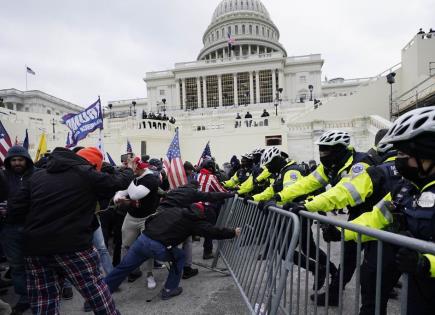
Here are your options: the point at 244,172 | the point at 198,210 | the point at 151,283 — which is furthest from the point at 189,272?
the point at 244,172

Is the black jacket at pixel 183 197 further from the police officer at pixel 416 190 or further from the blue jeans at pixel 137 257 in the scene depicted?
the police officer at pixel 416 190

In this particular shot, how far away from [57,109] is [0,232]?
7408cm

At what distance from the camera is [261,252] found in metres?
3.34

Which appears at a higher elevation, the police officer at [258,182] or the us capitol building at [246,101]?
the us capitol building at [246,101]

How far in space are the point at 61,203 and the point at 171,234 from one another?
5.13ft

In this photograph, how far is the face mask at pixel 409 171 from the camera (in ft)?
6.55

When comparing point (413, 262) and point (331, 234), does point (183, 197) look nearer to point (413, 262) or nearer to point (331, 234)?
point (331, 234)

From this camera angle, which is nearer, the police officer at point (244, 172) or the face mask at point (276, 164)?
the face mask at point (276, 164)

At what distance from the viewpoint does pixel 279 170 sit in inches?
203

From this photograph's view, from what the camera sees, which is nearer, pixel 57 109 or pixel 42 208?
pixel 42 208

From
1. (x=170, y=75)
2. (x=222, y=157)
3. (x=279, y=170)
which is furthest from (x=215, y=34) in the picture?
(x=279, y=170)

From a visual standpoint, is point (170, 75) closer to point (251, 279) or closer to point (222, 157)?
point (222, 157)

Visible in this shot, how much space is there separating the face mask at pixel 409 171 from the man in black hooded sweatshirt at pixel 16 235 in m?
3.94

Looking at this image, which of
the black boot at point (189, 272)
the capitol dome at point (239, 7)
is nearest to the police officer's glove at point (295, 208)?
the black boot at point (189, 272)
